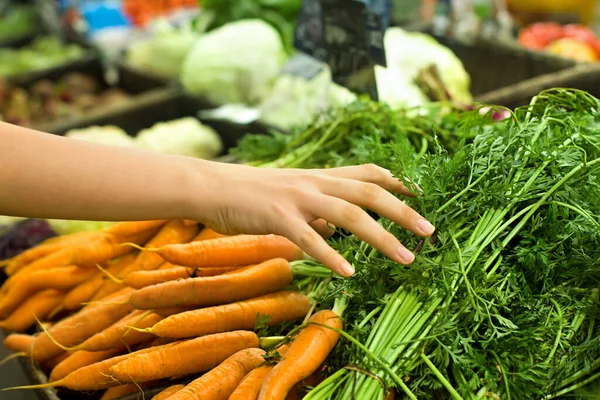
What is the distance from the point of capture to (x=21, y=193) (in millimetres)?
1027

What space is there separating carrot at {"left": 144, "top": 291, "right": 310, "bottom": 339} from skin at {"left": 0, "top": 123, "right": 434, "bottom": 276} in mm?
276

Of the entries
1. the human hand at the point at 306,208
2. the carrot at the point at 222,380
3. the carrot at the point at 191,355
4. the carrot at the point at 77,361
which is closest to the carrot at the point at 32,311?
the carrot at the point at 77,361

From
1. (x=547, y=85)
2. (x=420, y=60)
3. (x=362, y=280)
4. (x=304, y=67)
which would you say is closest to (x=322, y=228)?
(x=362, y=280)

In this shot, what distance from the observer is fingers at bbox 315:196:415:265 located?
3.47 feet

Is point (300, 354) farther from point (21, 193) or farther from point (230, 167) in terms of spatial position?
point (21, 193)

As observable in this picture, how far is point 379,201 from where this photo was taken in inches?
42.9

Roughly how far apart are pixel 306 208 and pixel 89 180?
38cm

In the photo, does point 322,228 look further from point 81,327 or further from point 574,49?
point 574,49

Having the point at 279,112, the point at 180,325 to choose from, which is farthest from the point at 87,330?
the point at 279,112

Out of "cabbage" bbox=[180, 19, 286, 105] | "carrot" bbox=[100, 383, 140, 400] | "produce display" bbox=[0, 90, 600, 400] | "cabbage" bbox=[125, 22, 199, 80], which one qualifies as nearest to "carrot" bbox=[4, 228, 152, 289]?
"produce display" bbox=[0, 90, 600, 400]

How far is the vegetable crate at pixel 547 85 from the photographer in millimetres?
2242

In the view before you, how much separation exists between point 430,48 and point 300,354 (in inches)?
86.1

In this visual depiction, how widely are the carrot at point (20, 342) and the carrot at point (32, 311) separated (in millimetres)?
65

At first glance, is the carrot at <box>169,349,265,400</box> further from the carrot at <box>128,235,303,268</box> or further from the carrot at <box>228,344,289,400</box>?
the carrot at <box>128,235,303,268</box>
